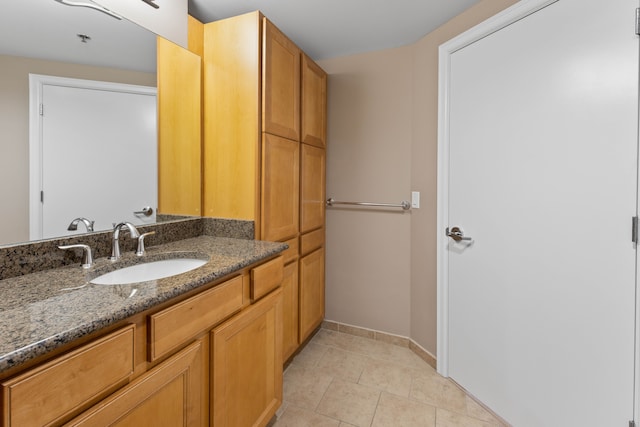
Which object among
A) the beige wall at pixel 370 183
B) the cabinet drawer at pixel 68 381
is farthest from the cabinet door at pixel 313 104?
the cabinet drawer at pixel 68 381

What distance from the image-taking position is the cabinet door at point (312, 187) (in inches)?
81.4

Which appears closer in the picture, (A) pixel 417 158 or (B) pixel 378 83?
(A) pixel 417 158

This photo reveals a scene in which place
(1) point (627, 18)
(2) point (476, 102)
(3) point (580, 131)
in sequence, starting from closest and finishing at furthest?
(1) point (627, 18)
(3) point (580, 131)
(2) point (476, 102)

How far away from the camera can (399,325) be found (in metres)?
2.33

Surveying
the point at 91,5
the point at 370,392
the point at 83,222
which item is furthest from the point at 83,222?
the point at 370,392

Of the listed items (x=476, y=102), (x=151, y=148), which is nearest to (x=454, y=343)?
(x=476, y=102)

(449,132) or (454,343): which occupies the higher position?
(449,132)

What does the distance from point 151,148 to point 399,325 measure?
205cm

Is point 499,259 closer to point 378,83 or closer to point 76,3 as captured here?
point 378,83

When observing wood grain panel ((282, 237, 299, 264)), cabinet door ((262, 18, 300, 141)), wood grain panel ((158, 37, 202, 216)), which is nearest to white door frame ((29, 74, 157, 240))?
wood grain panel ((158, 37, 202, 216))

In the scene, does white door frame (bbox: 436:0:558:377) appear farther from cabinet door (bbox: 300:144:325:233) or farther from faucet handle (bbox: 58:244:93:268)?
faucet handle (bbox: 58:244:93:268)

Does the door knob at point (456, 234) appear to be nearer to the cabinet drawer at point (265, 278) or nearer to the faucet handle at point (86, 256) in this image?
the cabinet drawer at point (265, 278)

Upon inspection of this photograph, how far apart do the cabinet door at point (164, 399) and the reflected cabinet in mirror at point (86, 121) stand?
694mm

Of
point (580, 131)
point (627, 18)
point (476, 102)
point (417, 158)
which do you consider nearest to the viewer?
point (627, 18)
